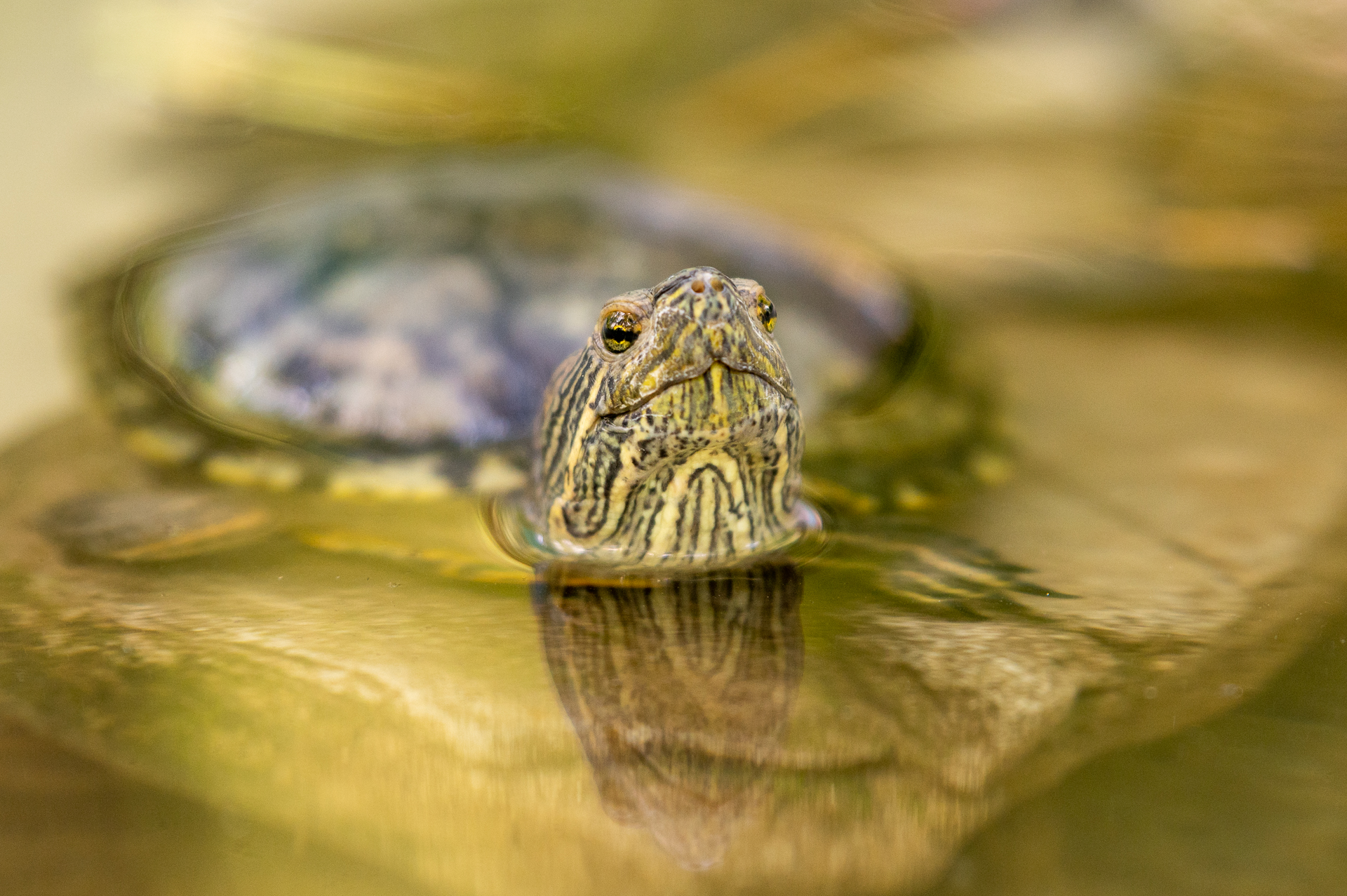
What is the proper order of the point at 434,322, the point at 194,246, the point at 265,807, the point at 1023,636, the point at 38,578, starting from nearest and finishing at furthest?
the point at 265,807 → the point at 1023,636 → the point at 38,578 → the point at 434,322 → the point at 194,246

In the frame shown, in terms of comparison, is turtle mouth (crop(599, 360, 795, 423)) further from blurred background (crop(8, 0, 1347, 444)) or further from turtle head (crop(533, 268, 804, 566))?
blurred background (crop(8, 0, 1347, 444))

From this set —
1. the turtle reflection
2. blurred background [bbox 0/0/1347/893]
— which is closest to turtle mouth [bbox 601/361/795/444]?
the turtle reflection

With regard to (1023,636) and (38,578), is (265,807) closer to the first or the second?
(38,578)

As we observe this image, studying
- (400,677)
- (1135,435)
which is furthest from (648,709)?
(1135,435)

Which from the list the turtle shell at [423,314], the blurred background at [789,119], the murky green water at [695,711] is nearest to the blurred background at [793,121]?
the blurred background at [789,119]

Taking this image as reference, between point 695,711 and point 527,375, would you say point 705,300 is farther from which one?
point 527,375

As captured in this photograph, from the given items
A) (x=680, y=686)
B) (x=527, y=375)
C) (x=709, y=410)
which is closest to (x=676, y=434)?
(x=709, y=410)
